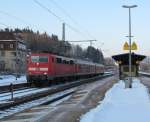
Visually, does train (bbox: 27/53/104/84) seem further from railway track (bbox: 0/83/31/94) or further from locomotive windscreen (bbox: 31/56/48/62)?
railway track (bbox: 0/83/31/94)

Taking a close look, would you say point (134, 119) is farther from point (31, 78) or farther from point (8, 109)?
point (31, 78)

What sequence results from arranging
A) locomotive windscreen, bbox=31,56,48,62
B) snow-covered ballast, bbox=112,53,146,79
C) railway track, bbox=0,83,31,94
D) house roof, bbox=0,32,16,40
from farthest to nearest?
house roof, bbox=0,32,16,40, snow-covered ballast, bbox=112,53,146,79, locomotive windscreen, bbox=31,56,48,62, railway track, bbox=0,83,31,94

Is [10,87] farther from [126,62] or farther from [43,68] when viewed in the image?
[126,62]

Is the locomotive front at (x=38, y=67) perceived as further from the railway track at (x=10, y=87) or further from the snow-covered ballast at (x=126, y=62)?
the snow-covered ballast at (x=126, y=62)

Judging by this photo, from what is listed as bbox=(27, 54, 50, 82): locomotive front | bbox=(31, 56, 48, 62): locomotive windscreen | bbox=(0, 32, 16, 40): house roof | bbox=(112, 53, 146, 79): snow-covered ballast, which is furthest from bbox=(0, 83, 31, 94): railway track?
bbox=(0, 32, 16, 40): house roof

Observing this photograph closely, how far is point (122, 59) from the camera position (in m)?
49.2

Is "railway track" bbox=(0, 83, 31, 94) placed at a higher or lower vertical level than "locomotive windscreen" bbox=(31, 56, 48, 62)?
lower

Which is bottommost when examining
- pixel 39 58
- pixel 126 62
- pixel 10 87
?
pixel 10 87

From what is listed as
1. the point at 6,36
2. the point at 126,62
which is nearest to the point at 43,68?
the point at 126,62

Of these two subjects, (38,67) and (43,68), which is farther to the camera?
(38,67)

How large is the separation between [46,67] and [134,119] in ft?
93.2

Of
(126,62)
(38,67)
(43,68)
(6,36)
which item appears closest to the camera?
(43,68)

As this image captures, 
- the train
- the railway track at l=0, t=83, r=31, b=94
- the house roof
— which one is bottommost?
the railway track at l=0, t=83, r=31, b=94

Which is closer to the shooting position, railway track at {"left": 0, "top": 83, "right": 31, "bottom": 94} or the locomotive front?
railway track at {"left": 0, "top": 83, "right": 31, "bottom": 94}
